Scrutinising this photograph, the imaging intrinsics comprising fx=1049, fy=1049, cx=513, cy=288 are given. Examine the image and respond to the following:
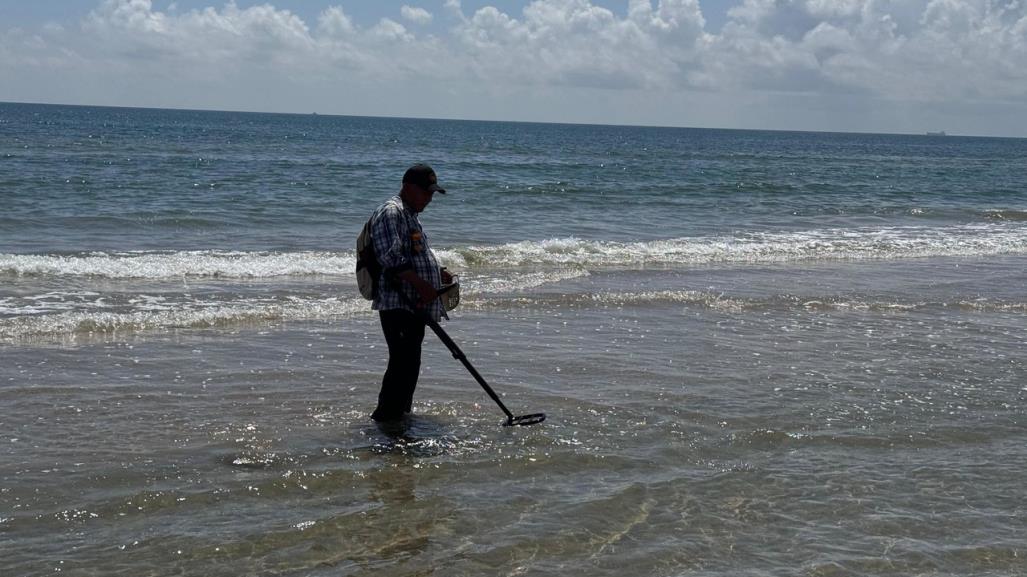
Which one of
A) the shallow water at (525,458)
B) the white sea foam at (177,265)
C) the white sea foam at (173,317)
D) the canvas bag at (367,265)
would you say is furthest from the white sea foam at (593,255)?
the canvas bag at (367,265)

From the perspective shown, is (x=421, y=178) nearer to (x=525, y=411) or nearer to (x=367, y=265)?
(x=367, y=265)

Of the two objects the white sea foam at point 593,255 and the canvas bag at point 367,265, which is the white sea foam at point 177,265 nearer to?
the white sea foam at point 593,255

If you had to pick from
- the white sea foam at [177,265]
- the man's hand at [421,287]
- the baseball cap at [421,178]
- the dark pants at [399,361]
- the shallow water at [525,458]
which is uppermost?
the baseball cap at [421,178]

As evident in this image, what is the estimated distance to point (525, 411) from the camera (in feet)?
22.1

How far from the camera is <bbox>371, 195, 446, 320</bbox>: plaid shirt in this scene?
587 centimetres

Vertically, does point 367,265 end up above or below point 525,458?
above

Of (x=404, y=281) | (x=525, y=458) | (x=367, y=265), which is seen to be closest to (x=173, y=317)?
(x=367, y=265)

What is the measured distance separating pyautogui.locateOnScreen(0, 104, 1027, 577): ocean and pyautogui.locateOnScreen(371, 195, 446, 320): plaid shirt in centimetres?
79

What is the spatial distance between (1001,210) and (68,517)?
2720 cm

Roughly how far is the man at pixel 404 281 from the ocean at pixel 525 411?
297 mm

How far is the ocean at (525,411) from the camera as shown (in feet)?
14.8

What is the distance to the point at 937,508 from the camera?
16.5ft

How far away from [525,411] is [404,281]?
1.33m

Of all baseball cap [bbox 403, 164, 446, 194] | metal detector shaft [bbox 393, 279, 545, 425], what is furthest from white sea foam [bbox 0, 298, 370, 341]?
baseball cap [bbox 403, 164, 446, 194]
